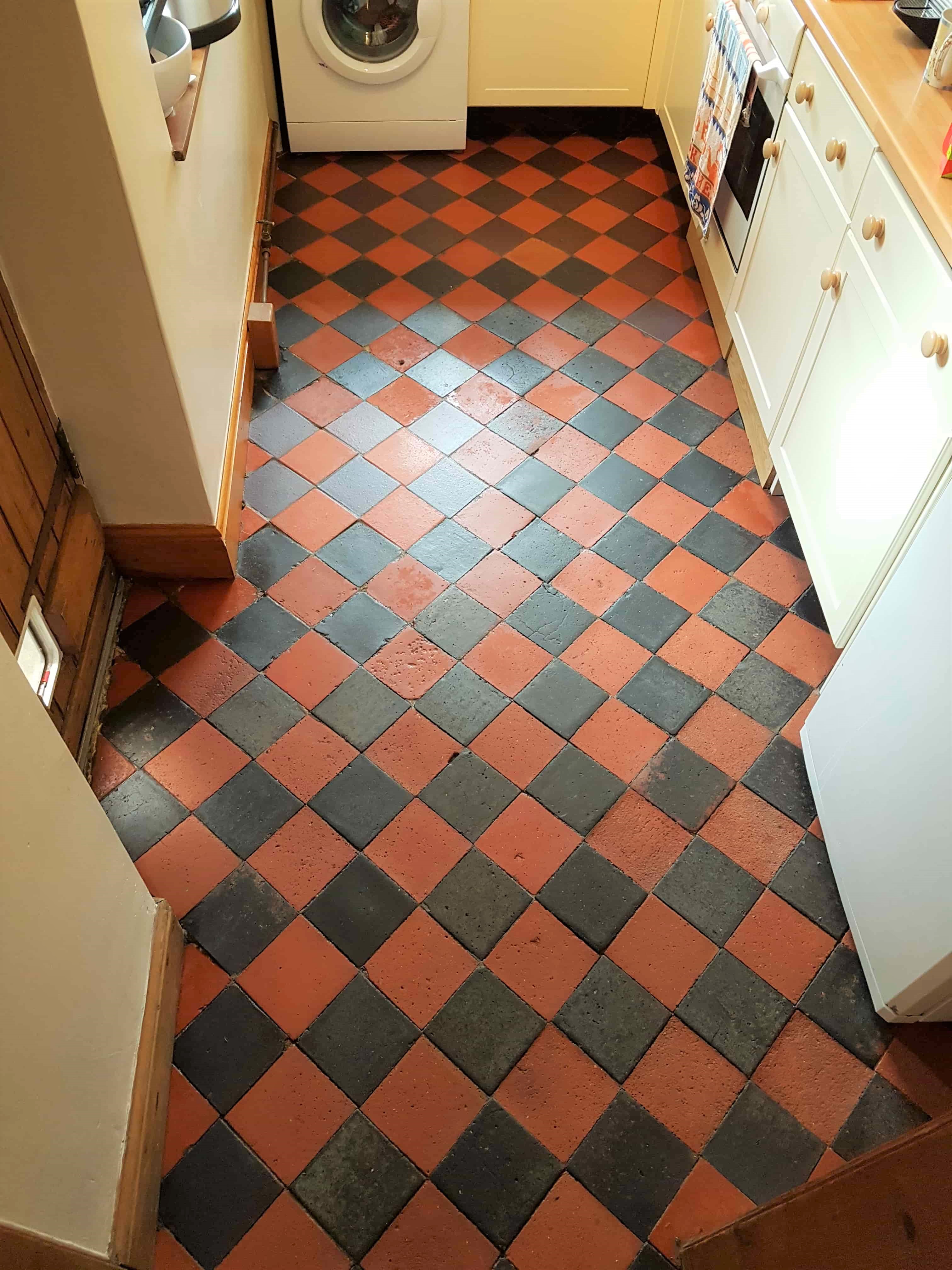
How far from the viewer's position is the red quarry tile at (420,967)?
5.38 feet

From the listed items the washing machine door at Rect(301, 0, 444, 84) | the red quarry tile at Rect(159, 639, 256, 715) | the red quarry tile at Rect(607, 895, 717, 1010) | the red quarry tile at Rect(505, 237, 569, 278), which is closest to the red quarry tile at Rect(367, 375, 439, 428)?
the red quarry tile at Rect(505, 237, 569, 278)

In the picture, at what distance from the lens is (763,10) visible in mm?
2184

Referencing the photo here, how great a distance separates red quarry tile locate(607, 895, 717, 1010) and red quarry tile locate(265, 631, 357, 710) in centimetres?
79

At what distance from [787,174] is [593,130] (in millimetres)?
1626

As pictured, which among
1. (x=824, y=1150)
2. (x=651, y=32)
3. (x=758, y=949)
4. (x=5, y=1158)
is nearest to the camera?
(x=5, y=1158)

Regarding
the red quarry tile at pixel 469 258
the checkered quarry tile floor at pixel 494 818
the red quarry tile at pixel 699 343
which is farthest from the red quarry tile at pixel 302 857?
the red quarry tile at pixel 469 258

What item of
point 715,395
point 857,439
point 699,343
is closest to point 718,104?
point 699,343

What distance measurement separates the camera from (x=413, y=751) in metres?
1.94

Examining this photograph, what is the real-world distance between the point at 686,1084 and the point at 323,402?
6.20ft

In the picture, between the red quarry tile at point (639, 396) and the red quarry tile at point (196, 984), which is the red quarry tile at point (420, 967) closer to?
the red quarry tile at point (196, 984)

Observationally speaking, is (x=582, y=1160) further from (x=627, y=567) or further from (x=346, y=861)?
(x=627, y=567)

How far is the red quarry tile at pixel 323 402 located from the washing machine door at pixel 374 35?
121 centimetres

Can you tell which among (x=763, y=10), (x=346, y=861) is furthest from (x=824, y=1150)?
(x=763, y=10)

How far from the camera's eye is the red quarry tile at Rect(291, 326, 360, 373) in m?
2.69
